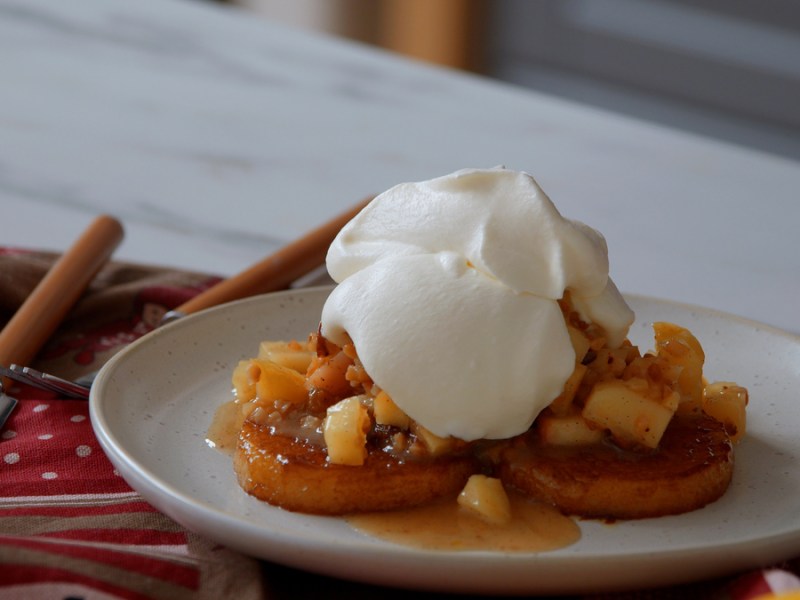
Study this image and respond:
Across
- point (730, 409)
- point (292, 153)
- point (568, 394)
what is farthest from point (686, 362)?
point (292, 153)

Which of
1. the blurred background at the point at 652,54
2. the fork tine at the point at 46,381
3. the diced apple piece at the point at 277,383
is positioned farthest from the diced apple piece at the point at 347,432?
the blurred background at the point at 652,54

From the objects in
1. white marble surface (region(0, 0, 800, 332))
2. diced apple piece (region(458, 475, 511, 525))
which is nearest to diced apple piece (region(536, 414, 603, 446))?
diced apple piece (region(458, 475, 511, 525))

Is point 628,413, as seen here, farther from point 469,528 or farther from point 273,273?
point 273,273

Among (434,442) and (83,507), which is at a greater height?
(434,442)

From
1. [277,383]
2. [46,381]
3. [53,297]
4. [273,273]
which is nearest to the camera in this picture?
[277,383]

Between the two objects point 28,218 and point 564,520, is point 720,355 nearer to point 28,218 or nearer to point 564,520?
point 564,520

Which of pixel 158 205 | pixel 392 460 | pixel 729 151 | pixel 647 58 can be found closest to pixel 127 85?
pixel 158 205
